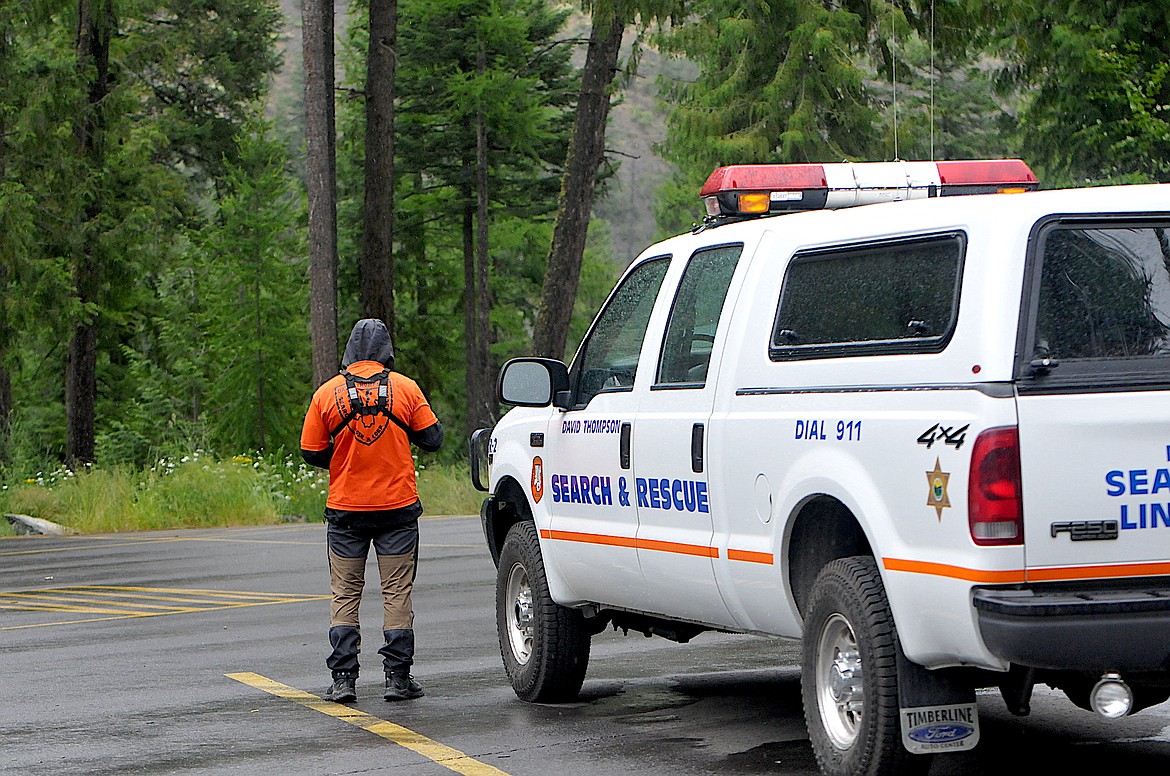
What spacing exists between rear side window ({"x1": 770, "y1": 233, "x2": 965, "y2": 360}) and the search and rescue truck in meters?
0.01

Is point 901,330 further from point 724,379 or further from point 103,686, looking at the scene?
point 103,686

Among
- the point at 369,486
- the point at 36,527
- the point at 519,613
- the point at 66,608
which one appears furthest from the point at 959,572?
the point at 36,527

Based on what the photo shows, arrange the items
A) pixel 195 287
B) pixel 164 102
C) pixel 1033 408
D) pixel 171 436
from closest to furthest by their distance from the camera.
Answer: pixel 1033 408 < pixel 171 436 < pixel 164 102 < pixel 195 287

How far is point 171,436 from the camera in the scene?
42.1 metres

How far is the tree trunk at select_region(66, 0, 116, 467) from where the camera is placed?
111 ft

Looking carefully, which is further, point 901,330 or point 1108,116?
point 1108,116

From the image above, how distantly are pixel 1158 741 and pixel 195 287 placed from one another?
45281mm

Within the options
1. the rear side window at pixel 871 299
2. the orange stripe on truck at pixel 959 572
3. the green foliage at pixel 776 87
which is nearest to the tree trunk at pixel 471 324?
the green foliage at pixel 776 87

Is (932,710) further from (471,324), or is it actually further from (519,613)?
(471,324)

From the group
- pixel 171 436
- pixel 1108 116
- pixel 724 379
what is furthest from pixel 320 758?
pixel 171 436

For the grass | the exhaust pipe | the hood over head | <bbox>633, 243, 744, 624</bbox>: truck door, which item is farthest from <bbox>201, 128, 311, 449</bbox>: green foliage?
the exhaust pipe

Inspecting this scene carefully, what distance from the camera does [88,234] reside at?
34219mm

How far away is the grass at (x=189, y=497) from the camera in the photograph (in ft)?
80.3

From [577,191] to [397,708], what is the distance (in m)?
Answer: 20.8
